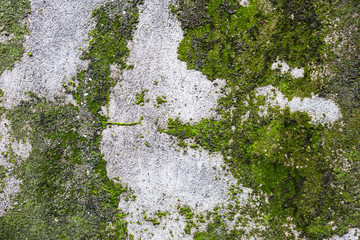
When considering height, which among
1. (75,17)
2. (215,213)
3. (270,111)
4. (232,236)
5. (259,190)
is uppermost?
(75,17)

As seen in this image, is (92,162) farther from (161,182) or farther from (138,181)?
(161,182)

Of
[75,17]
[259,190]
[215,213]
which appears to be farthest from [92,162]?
[259,190]

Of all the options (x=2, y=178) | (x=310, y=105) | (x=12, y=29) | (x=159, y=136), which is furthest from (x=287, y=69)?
(x=2, y=178)

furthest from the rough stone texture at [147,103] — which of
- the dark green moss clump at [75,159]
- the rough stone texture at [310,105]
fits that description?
the dark green moss clump at [75,159]

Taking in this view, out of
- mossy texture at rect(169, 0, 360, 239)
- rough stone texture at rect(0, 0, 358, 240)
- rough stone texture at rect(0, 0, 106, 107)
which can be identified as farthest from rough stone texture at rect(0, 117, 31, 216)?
mossy texture at rect(169, 0, 360, 239)

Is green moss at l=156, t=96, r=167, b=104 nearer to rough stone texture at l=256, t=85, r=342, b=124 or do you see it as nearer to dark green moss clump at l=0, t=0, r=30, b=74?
rough stone texture at l=256, t=85, r=342, b=124

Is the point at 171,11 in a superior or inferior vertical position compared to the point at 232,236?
superior
